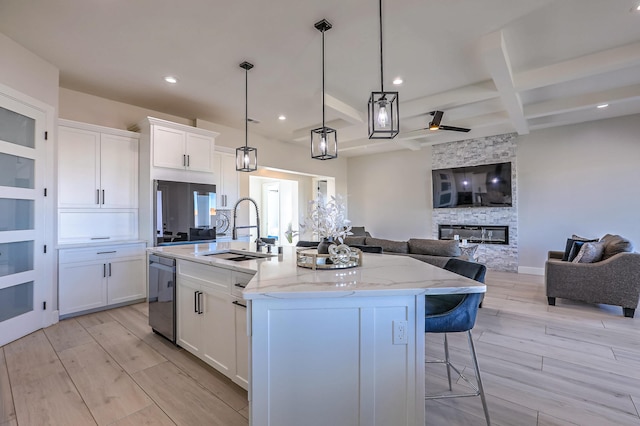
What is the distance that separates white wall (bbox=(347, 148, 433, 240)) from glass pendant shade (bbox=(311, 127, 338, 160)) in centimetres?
527

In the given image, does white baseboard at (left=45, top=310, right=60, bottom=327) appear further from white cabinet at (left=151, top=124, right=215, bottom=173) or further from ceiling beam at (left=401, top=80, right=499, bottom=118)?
ceiling beam at (left=401, top=80, right=499, bottom=118)

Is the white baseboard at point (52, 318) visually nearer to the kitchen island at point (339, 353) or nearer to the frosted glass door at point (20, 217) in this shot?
the frosted glass door at point (20, 217)

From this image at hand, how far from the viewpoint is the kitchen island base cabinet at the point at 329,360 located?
4.45 feet

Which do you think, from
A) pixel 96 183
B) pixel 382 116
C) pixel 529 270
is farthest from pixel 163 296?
pixel 529 270

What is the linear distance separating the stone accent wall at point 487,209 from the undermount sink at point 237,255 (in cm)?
562

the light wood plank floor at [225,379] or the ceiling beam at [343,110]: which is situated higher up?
the ceiling beam at [343,110]

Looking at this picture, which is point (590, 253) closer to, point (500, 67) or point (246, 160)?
point (500, 67)

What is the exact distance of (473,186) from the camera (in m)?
6.56

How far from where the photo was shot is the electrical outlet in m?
1.39

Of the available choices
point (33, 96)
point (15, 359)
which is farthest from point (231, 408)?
point (33, 96)

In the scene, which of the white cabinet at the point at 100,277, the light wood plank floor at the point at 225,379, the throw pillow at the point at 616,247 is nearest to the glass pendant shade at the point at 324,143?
the light wood plank floor at the point at 225,379

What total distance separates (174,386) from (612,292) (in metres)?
4.81

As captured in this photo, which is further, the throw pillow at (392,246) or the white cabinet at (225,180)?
the white cabinet at (225,180)

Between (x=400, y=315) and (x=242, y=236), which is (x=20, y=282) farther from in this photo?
(x=400, y=315)
